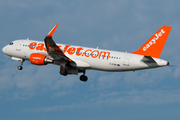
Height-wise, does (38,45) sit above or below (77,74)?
above

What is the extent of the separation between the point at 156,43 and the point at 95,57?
9.15m

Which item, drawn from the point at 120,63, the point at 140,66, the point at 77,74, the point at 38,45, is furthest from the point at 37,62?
the point at 140,66

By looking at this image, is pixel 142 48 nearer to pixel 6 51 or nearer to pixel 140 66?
pixel 140 66

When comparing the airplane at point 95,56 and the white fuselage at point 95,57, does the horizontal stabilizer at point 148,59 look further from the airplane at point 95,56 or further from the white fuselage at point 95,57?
the white fuselage at point 95,57

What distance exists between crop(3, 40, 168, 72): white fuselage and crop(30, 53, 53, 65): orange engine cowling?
173 centimetres

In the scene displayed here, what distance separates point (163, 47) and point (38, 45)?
19224 millimetres

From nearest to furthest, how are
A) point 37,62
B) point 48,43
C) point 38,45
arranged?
point 48,43 → point 37,62 → point 38,45

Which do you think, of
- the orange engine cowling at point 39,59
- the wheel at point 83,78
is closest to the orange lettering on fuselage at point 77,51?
the orange engine cowling at point 39,59

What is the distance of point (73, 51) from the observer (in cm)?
4778

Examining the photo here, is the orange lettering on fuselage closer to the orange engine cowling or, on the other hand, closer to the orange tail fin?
the orange engine cowling

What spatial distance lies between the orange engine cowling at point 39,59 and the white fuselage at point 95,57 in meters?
1.73

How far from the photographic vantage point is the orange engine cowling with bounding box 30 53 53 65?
1805 inches

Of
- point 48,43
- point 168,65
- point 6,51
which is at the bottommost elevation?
point 168,65

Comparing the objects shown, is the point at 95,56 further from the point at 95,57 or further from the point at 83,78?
the point at 83,78
